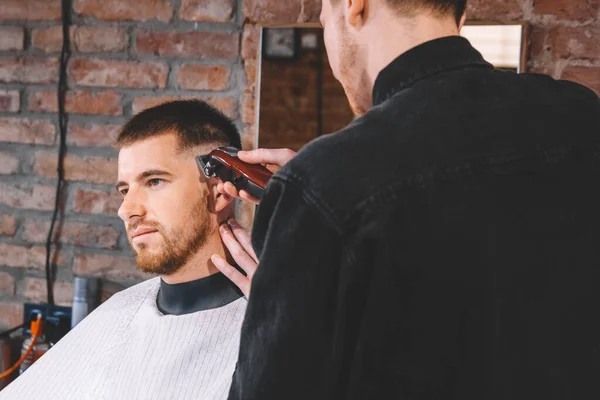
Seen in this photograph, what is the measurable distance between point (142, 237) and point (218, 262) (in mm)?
191

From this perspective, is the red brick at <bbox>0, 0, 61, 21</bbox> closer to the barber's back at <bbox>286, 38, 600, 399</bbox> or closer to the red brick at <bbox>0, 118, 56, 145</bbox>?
the red brick at <bbox>0, 118, 56, 145</bbox>

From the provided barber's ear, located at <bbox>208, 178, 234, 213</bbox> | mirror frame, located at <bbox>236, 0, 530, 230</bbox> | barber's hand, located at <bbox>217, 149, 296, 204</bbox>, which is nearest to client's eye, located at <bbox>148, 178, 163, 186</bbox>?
barber's ear, located at <bbox>208, 178, 234, 213</bbox>

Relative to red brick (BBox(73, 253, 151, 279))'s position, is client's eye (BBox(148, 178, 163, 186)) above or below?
above

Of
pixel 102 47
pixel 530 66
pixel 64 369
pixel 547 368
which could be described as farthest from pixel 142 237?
pixel 530 66

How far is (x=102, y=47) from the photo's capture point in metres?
2.14

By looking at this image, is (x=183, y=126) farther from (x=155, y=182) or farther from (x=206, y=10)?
(x=206, y=10)

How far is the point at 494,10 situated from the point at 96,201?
1384 mm

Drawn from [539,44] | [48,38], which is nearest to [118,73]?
[48,38]

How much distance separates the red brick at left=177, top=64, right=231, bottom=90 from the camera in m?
2.05

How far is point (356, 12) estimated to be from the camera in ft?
2.87

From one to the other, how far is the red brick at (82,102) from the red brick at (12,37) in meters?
0.17

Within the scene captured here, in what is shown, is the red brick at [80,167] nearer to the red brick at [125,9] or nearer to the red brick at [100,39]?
the red brick at [100,39]

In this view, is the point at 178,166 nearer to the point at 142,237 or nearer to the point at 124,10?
the point at 142,237

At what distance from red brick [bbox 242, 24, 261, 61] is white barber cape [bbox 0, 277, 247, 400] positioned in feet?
2.44
